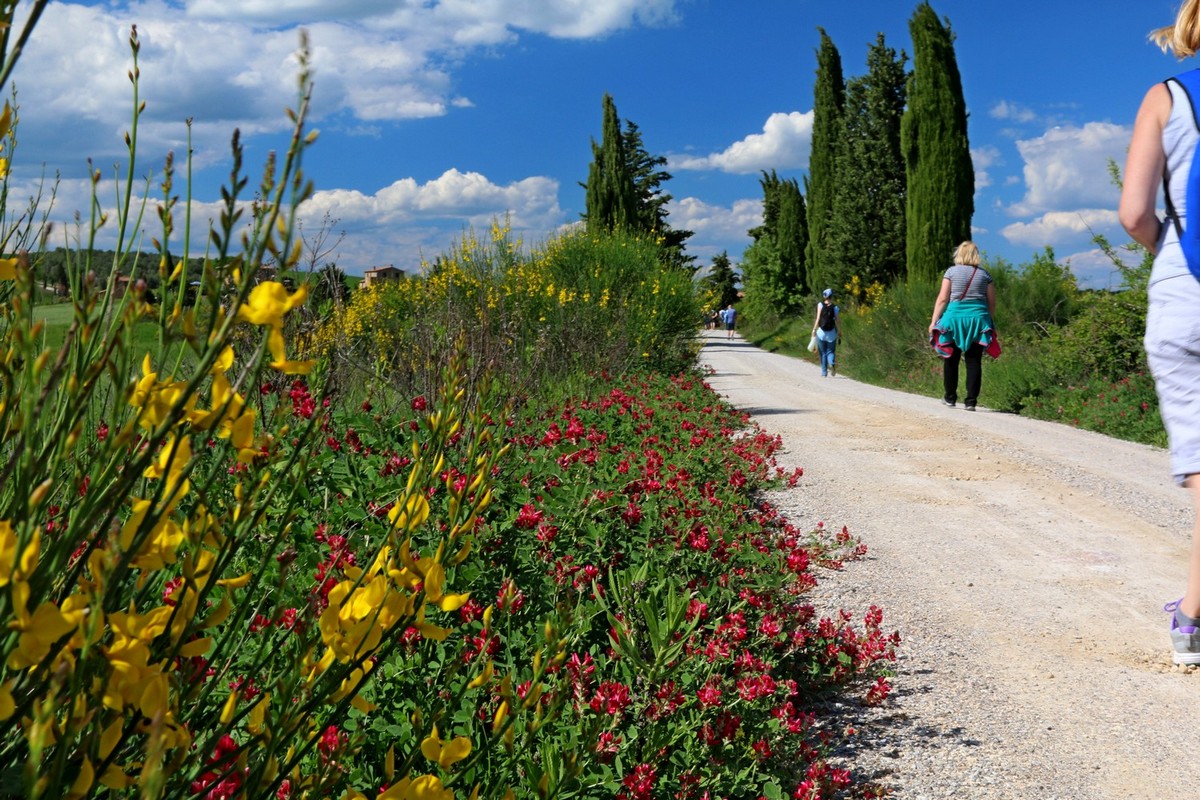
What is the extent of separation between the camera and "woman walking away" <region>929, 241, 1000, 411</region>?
1037cm

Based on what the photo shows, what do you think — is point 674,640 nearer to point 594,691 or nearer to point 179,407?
point 594,691

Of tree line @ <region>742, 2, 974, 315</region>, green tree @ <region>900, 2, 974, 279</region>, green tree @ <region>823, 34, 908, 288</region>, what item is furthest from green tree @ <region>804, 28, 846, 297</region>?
green tree @ <region>900, 2, 974, 279</region>

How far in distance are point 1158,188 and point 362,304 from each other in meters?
10.6

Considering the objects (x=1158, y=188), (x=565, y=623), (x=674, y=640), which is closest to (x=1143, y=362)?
(x=1158, y=188)

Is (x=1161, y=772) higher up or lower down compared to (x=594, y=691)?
lower down

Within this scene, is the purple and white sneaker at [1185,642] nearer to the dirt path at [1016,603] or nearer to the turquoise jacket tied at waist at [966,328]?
the dirt path at [1016,603]

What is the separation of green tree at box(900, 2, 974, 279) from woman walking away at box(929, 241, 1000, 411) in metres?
9.00

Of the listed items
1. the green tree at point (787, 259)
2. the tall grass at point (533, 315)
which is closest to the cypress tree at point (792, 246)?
the green tree at point (787, 259)

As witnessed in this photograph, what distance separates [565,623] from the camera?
1286 mm

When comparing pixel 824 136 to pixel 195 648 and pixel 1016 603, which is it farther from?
pixel 195 648

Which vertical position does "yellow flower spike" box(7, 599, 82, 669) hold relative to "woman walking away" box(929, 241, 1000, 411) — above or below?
below

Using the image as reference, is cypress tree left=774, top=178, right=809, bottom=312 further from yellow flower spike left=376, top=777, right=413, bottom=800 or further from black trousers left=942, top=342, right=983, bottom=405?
yellow flower spike left=376, top=777, right=413, bottom=800

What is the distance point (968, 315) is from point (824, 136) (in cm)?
2195

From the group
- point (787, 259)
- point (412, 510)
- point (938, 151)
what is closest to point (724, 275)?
point (787, 259)
